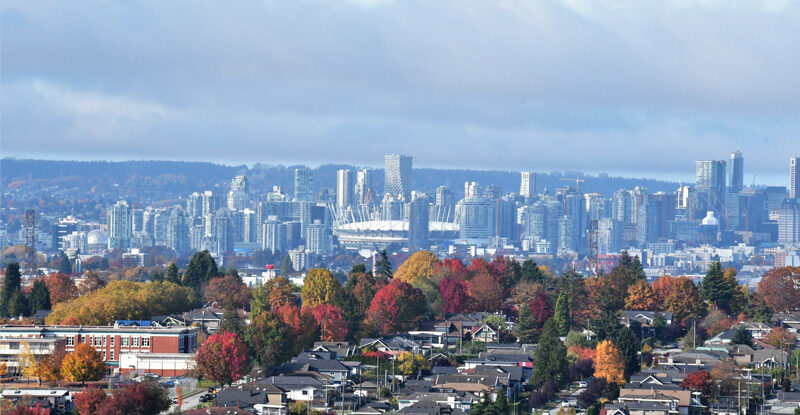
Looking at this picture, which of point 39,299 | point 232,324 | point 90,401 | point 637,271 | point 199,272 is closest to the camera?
point 90,401

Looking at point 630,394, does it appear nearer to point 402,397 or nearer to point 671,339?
point 402,397

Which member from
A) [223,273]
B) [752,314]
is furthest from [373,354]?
[223,273]

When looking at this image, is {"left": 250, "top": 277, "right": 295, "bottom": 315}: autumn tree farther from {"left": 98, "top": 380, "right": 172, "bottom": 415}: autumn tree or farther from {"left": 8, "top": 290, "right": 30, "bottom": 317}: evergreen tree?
{"left": 98, "top": 380, "right": 172, "bottom": 415}: autumn tree

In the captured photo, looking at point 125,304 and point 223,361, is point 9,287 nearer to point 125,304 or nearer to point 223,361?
point 125,304

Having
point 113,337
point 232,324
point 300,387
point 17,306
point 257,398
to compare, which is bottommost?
point 257,398

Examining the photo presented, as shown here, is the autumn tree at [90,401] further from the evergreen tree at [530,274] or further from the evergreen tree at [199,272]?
the evergreen tree at [530,274]

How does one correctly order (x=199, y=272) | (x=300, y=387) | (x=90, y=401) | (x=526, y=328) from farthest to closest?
(x=199, y=272), (x=526, y=328), (x=300, y=387), (x=90, y=401)

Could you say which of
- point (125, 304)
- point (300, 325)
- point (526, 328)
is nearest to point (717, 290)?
point (526, 328)

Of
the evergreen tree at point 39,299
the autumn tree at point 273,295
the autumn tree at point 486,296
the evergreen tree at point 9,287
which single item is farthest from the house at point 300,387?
the autumn tree at point 486,296
